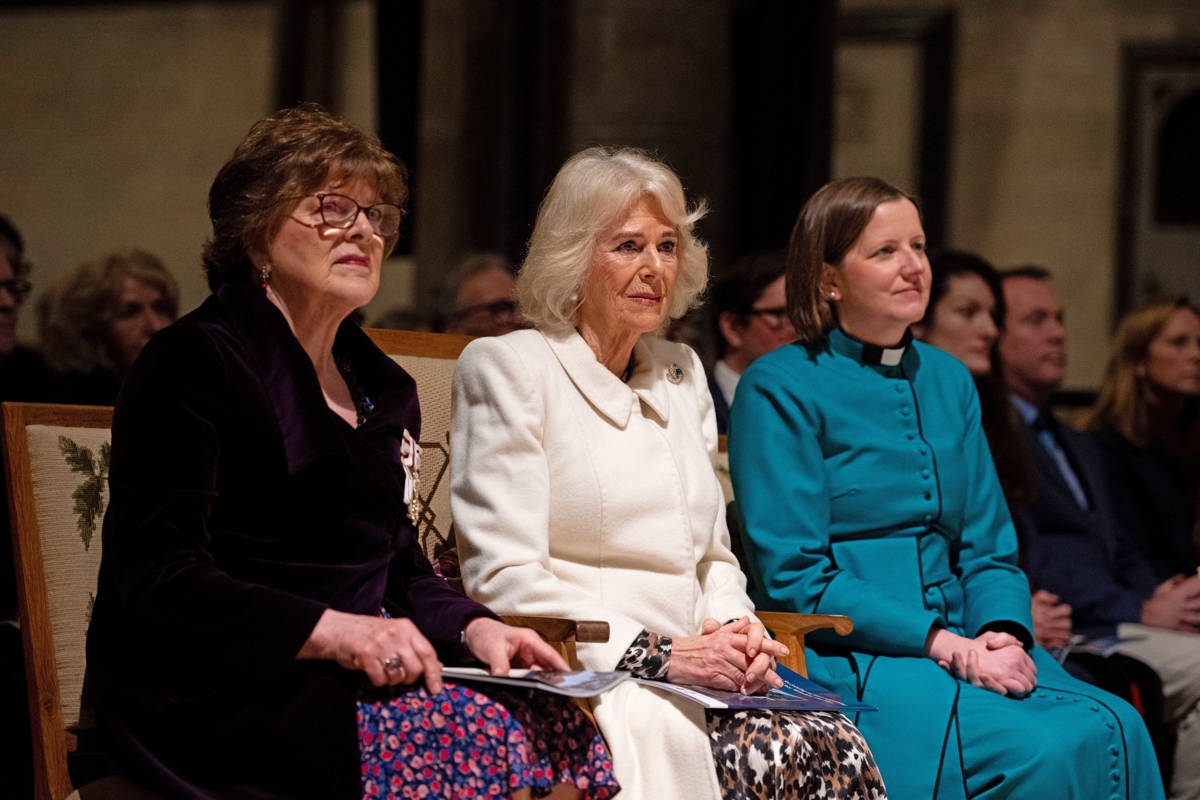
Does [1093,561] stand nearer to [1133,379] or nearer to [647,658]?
[1133,379]

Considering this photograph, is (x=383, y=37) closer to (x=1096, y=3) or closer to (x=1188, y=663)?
(x=1096, y=3)

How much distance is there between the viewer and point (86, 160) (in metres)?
11.7

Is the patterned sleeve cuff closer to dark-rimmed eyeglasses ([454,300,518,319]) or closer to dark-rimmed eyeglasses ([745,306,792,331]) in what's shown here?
dark-rimmed eyeglasses ([745,306,792,331])

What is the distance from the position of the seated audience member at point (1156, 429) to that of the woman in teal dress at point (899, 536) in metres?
1.81

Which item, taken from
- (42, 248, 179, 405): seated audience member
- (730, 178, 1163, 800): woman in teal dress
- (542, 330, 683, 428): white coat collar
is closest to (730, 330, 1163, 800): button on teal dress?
(730, 178, 1163, 800): woman in teal dress

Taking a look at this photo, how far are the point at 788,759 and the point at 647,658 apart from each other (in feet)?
1.20

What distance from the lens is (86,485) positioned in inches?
133

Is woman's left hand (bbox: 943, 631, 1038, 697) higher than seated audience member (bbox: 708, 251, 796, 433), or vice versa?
seated audience member (bbox: 708, 251, 796, 433)

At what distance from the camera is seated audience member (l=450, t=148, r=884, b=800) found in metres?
3.17

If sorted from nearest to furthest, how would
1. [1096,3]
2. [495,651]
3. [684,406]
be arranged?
1. [495,651]
2. [684,406]
3. [1096,3]

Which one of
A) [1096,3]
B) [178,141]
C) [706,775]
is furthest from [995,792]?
[178,141]

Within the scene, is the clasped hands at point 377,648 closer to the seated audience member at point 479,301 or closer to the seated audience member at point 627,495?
the seated audience member at point 627,495

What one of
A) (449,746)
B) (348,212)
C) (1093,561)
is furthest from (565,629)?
(1093,561)

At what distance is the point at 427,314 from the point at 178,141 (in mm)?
5026
